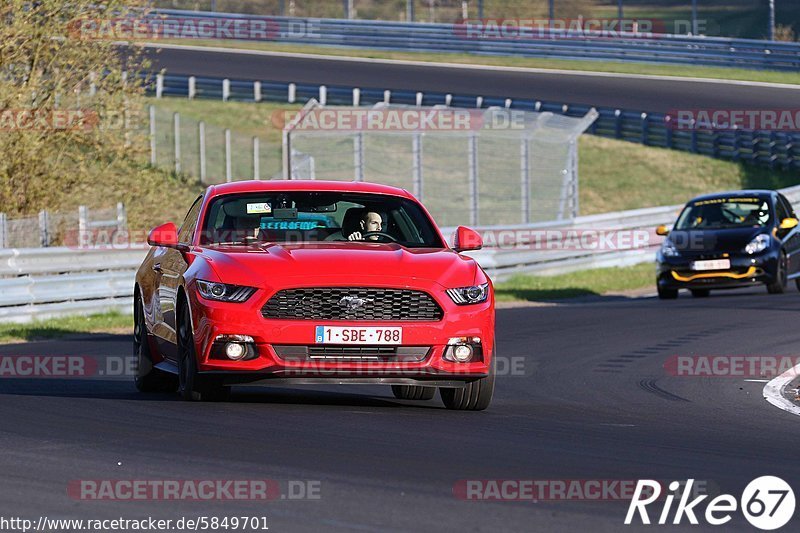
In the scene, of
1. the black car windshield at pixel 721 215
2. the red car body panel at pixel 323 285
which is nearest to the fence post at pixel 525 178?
the black car windshield at pixel 721 215

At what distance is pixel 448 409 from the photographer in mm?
10547

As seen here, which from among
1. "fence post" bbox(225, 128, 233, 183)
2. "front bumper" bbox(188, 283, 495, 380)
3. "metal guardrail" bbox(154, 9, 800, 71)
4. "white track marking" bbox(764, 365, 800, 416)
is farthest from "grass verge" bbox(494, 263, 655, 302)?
"metal guardrail" bbox(154, 9, 800, 71)

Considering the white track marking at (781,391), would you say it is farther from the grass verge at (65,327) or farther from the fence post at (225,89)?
the fence post at (225,89)

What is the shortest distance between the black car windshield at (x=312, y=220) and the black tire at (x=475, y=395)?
1.07m

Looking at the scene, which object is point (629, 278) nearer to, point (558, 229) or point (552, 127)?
point (558, 229)

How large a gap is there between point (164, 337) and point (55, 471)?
3700mm

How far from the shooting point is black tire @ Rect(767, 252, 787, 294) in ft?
75.6

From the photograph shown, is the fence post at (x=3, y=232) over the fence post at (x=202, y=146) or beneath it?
over

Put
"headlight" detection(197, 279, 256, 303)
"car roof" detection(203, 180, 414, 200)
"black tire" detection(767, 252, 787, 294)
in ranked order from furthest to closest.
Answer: "black tire" detection(767, 252, 787, 294) < "car roof" detection(203, 180, 414, 200) < "headlight" detection(197, 279, 256, 303)

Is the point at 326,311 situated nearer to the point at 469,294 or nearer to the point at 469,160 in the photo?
the point at 469,294

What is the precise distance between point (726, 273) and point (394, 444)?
15.3m

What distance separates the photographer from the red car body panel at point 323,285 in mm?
9719

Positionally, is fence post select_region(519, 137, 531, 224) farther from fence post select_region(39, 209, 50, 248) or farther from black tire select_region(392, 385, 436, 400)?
black tire select_region(392, 385, 436, 400)

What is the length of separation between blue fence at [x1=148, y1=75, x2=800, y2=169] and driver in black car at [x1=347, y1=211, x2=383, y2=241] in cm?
2929
